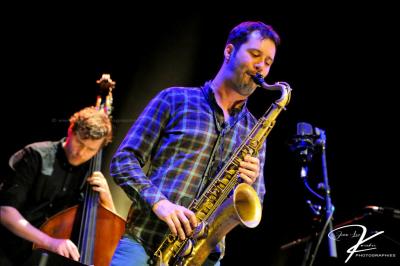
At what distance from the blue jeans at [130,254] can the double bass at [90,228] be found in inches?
42.3

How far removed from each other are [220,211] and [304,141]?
Result: 7.44 ft

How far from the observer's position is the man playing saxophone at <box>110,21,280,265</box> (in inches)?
81.0

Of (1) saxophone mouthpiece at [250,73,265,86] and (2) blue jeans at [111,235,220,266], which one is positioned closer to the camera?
(2) blue jeans at [111,235,220,266]

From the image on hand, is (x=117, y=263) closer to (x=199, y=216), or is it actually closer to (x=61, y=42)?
(x=199, y=216)

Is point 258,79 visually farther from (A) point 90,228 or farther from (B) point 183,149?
(A) point 90,228

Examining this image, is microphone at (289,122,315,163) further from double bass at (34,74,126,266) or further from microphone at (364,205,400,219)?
double bass at (34,74,126,266)

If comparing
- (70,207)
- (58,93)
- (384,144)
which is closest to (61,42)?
(58,93)

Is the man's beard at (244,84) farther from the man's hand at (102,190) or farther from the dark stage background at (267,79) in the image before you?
the dark stage background at (267,79)

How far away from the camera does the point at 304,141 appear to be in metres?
4.35

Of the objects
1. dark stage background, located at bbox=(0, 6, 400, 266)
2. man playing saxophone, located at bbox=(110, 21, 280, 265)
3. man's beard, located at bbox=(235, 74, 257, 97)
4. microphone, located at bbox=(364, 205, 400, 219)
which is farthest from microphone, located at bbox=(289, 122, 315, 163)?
man's beard, located at bbox=(235, 74, 257, 97)

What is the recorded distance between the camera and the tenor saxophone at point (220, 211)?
218cm
